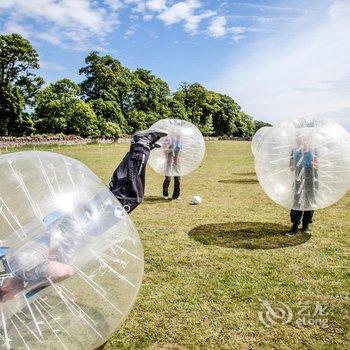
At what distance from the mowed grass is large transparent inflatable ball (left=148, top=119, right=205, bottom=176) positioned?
4.55ft

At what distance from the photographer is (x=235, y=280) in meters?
5.39

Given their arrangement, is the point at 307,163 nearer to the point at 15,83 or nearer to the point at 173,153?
the point at 173,153

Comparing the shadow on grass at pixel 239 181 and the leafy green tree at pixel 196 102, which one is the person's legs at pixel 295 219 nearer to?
the shadow on grass at pixel 239 181

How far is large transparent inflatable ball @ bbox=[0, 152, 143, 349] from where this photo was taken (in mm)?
2873

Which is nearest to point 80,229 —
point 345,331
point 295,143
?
point 345,331

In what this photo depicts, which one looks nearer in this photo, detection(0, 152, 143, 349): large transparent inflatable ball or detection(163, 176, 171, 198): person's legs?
detection(0, 152, 143, 349): large transparent inflatable ball

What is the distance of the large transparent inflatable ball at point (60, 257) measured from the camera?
9.43ft

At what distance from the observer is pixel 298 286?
5211mm

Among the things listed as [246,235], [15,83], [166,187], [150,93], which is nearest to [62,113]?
[15,83]

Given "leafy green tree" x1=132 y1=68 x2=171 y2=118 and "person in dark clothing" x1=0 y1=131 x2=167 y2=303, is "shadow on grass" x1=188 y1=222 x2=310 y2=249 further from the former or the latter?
"leafy green tree" x1=132 y1=68 x2=171 y2=118

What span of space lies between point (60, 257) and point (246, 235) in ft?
16.9

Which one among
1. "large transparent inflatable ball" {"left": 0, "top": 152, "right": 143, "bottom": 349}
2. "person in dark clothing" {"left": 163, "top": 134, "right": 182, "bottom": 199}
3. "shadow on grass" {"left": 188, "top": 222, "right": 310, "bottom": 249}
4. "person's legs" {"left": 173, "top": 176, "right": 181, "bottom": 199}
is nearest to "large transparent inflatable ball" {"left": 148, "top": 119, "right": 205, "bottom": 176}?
"person in dark clothing" {"left": 163, "top": 134, "right": 182, "bottom": 199}

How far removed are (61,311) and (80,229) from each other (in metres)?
0.65

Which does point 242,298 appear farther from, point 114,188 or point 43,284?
point 43,284
